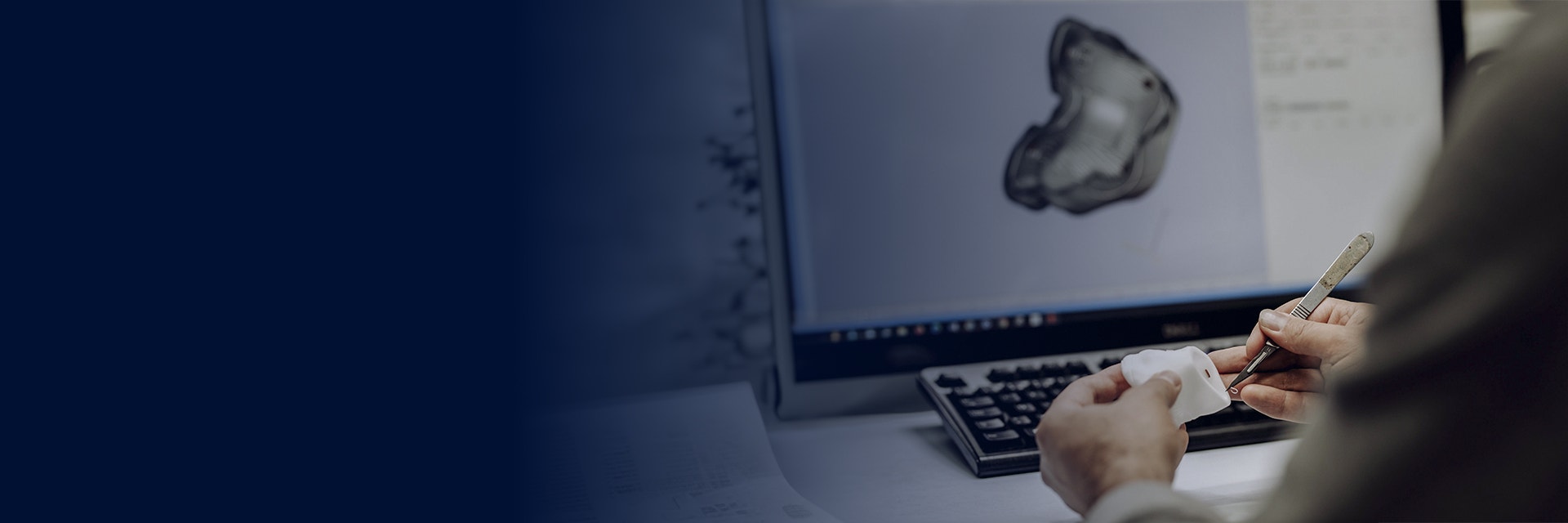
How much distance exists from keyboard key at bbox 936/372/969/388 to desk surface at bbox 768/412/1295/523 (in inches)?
1.8

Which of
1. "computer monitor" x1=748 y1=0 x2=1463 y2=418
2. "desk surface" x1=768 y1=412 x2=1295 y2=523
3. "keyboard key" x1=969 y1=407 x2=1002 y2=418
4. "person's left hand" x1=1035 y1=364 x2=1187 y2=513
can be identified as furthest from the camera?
"computer monitor" x1=748 y1=0 x2=1463 y2=418

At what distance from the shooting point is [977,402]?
74 cm

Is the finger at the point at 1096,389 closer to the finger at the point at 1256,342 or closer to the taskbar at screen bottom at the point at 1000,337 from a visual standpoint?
the finger at the point at 1256,342

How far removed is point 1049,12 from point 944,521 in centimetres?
51

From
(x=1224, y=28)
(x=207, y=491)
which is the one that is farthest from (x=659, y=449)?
(x=1224, y=28)

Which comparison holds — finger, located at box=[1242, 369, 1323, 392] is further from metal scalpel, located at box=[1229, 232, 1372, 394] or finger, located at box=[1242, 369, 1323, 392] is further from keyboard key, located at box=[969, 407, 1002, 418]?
keyboard key, located at box=[969, 407, 1002, 418]

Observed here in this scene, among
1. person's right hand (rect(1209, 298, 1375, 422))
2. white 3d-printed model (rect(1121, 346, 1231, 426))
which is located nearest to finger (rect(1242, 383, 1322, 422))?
person's right hand (rect(1209, 298, 1375, 422))

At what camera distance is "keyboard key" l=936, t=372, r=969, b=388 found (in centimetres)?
79

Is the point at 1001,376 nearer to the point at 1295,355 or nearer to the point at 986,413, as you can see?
the point at 986,413

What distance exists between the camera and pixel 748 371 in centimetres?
97

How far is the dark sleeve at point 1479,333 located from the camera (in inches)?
12.3

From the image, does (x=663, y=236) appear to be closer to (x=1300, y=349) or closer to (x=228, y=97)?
(x=228, y=97)
